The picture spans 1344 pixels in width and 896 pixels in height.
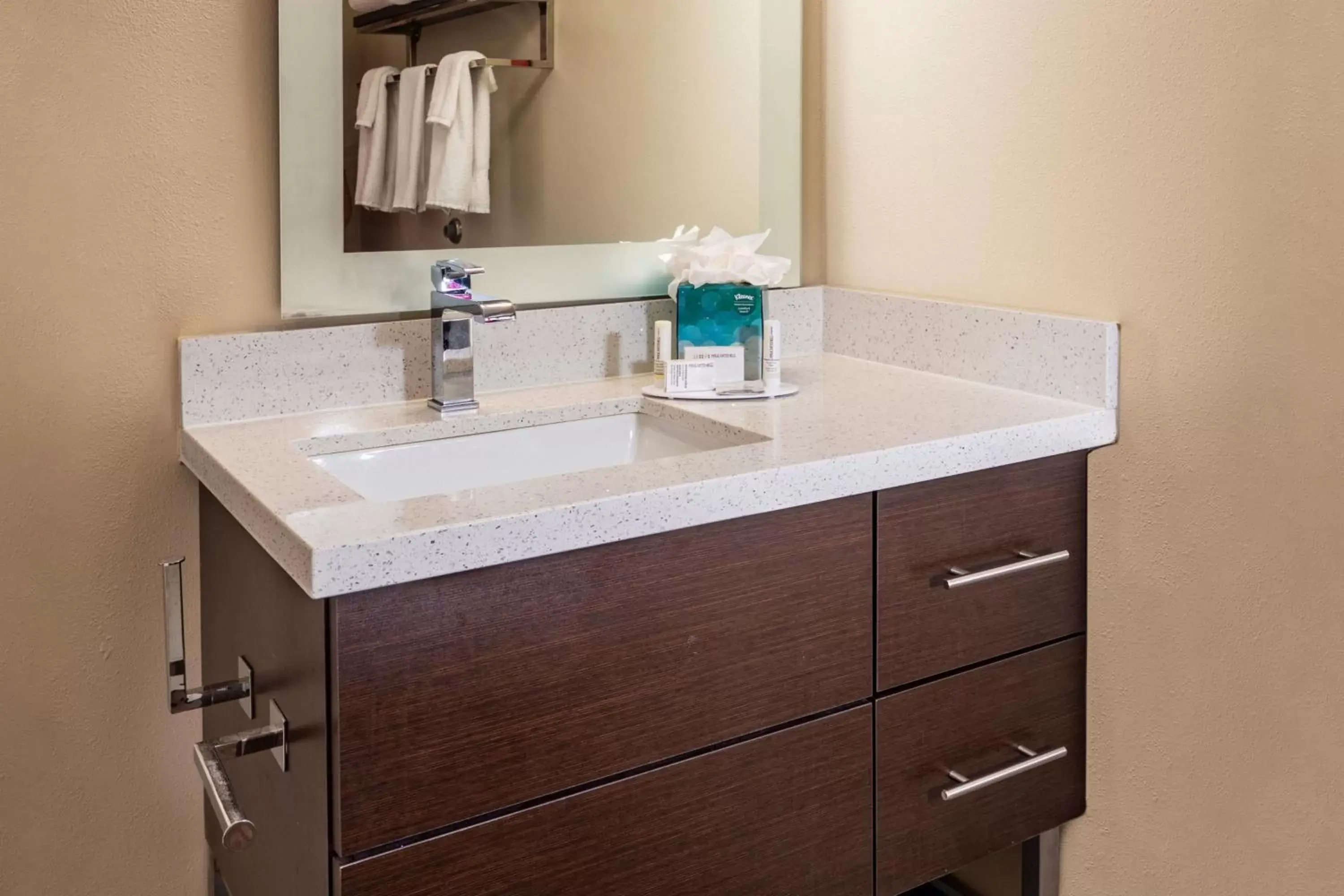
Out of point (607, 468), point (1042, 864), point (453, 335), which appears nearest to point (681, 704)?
point (607, 468)

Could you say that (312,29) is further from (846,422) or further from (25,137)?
(846,422)

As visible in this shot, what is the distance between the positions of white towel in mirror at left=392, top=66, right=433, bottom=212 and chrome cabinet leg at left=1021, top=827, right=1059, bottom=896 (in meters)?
1.05

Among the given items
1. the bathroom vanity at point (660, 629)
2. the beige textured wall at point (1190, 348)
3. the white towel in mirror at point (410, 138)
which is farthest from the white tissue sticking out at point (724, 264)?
the white towel in mirror at point (410, 138)

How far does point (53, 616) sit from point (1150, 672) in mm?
1184

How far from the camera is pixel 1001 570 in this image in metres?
1.30

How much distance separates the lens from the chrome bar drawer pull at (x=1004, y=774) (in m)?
1.30

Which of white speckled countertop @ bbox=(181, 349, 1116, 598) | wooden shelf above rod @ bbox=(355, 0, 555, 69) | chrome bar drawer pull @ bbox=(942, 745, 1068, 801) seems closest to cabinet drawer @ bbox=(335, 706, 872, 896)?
chrome bar drawer pull @ bbox=(942, 745, 1068, 801)

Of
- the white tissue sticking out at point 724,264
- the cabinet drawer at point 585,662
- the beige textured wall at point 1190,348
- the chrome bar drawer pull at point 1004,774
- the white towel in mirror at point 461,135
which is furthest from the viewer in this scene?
the white tissue sticking out at point 724,264

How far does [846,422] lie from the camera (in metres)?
1.33

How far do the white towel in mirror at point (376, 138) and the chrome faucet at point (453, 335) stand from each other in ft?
0.34

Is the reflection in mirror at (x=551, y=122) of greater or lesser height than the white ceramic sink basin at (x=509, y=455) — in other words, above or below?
above

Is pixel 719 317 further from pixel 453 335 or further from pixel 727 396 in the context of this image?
pixel 453 335

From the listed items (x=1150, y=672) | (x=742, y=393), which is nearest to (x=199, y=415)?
(x=742, y=393)

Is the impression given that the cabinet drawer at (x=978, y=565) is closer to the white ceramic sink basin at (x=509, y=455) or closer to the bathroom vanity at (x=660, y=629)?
the bathroom vanity at (x=660, y=629)
